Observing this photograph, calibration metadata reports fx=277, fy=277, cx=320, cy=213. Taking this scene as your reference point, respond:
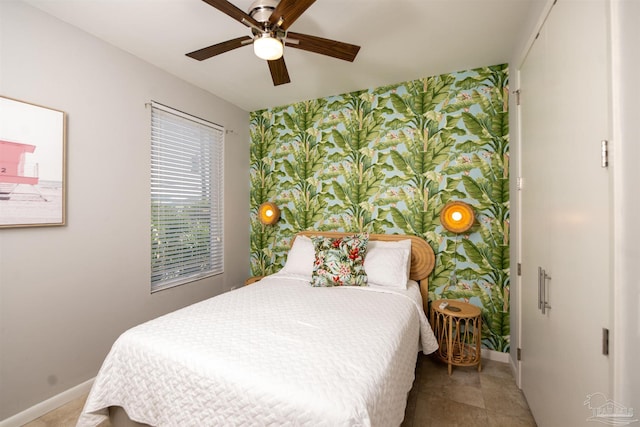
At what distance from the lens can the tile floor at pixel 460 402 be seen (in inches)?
69.0

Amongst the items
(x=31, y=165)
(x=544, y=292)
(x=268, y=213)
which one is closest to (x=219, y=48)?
(x=31, y=165)

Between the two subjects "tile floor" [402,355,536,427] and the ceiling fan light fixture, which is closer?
the ceiling fan light fixture

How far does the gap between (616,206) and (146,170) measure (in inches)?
117

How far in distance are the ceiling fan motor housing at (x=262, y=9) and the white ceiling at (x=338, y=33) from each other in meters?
0.35

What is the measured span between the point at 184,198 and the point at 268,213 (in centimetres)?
93

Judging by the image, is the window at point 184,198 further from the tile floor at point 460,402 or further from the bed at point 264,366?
the tile floor at point 460,402

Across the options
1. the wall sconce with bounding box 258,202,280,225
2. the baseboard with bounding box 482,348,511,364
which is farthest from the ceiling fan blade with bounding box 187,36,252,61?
the baseboard with bounding box 482,348,511,364

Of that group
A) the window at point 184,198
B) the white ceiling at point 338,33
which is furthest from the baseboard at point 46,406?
the white ceiling at point 338,33

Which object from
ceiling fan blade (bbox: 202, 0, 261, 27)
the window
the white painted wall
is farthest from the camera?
the window

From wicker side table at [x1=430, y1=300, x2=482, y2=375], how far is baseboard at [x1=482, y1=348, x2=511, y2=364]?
15cm

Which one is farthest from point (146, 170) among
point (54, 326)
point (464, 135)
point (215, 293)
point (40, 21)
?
point (464, 135)

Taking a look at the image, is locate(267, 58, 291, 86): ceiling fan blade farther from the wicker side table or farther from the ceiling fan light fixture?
the wicker side table

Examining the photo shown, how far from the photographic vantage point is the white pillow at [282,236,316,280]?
2703mm

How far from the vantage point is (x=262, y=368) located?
115cm
